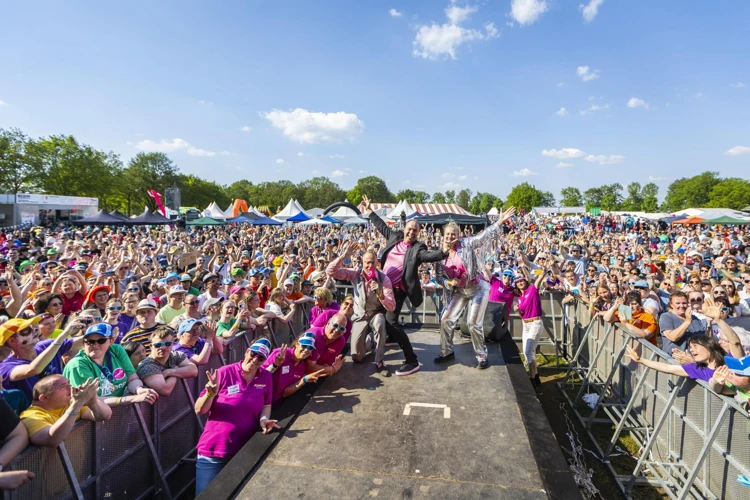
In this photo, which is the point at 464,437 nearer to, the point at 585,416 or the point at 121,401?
the point at 121,401

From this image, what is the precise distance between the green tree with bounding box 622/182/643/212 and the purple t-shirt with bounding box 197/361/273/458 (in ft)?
517

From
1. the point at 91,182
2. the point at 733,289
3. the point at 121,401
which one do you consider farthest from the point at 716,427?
the point at 91,182

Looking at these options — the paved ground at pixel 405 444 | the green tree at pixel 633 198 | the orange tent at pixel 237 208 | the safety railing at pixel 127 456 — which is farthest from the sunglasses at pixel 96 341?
the green tree at pixel 633 198

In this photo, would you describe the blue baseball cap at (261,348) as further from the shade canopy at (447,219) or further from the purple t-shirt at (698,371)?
the shade canopy at (447,219)

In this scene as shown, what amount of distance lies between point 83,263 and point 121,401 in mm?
7971

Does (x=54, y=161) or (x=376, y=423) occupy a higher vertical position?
(x=54, y=161)

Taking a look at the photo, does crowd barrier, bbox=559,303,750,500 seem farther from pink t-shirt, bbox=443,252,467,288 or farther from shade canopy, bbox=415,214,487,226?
shade canopy, bbox=415,214,487,226

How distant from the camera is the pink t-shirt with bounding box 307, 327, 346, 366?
16.3 ft

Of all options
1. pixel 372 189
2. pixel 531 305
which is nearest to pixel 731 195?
pixel 372 189

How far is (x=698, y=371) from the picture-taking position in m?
3.92

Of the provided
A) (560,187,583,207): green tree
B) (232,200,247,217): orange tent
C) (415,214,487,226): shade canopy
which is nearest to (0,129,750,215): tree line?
(560,187,583,207): green tree

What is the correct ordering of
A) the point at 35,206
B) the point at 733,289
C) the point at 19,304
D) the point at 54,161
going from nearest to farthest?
the point at 19,304
the point at 733,289
the point at 35,206
the point at 54,161

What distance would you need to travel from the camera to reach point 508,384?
486 cm

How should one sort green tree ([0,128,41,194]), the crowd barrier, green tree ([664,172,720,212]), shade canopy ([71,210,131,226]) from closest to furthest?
the crowd barrier → shade canopy ([71,210,131,226]) → green tree ([0,128,41,194]) → green tree ([664,172,720,212])
